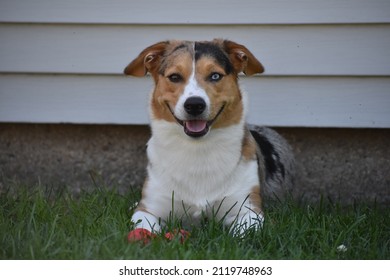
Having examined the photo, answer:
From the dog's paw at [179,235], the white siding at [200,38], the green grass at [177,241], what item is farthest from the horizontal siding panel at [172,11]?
the dog's paw at [179,235]

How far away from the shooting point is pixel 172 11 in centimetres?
481

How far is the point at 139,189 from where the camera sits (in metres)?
4.89

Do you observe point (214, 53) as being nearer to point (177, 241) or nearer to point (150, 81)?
point (150, 81)

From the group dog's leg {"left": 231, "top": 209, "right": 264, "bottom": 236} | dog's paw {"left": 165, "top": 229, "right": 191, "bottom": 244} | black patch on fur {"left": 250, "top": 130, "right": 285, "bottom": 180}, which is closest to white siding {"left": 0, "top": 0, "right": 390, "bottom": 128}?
black patch on fur {"left": 250, "top": 130, "right": 285, "bottom": 180}

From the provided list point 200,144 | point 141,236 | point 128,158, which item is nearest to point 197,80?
point 200,144

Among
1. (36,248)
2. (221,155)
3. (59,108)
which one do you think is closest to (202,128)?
(221,155)

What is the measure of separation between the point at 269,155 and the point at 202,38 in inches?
40.6

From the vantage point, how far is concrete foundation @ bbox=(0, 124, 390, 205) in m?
5.04

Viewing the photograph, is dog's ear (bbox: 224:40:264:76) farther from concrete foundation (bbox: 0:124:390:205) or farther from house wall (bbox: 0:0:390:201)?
concrete foundation (bbox: 0:124:390:205)

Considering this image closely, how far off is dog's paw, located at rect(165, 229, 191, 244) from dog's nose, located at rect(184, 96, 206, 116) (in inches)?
27.0
